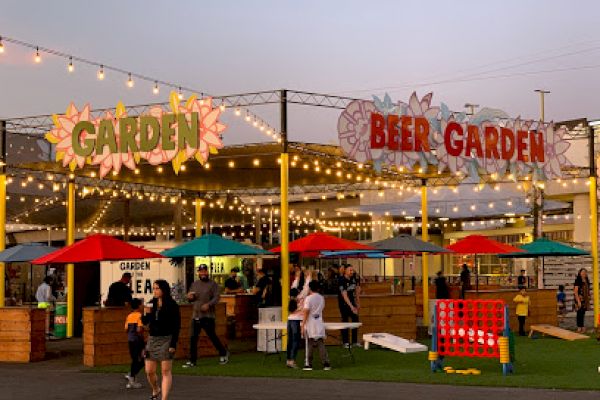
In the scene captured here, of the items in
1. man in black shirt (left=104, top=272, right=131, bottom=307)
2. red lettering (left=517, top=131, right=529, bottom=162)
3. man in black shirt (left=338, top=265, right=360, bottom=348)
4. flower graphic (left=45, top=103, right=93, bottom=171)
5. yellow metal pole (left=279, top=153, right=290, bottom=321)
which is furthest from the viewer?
red lettering (left=517, top=131, right=529, bottom=162)

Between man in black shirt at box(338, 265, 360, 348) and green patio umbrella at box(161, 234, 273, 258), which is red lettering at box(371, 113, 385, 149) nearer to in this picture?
man in black shirt at box(338, 265, 360, 348)

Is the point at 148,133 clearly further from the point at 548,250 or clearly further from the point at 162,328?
the point at 548,250

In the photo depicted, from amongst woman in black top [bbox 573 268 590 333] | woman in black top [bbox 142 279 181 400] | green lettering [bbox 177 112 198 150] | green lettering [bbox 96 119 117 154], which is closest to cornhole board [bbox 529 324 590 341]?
woman in black top [bbox 573 268 590 333]

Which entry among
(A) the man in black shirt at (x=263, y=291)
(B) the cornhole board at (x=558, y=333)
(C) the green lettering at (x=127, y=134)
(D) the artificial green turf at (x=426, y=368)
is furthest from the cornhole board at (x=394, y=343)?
(C) the green lettering at (x=127, y=134)

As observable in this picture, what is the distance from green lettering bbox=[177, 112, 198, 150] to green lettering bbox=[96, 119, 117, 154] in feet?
5.20

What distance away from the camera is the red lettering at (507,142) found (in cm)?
2199

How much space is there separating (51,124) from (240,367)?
8.04m

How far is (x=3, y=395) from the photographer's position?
13.4m

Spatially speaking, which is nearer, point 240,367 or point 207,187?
point 240,367

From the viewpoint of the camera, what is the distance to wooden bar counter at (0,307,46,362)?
18391mm

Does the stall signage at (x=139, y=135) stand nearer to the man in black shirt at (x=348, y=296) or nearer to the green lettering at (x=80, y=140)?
the green lettering at (x=80, y=140)

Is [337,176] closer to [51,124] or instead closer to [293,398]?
[51,124]

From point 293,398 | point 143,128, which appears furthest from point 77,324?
A: point 293,398

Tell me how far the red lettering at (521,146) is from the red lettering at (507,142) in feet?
0.67
